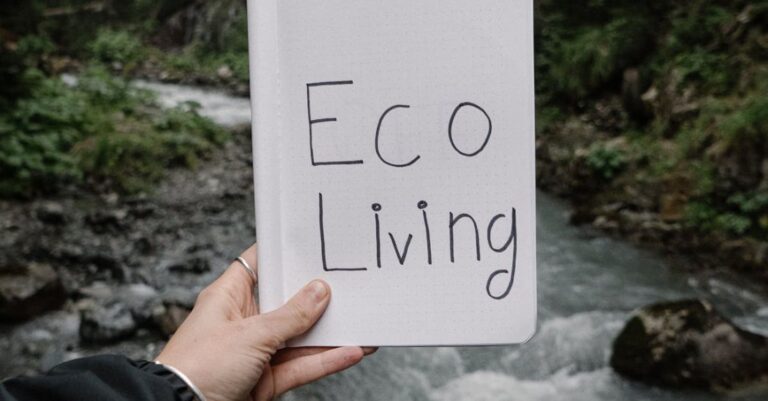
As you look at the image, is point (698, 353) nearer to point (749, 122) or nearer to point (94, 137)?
point (749, 122)

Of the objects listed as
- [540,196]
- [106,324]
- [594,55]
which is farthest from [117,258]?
[594,55]

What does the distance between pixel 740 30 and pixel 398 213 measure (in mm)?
4585

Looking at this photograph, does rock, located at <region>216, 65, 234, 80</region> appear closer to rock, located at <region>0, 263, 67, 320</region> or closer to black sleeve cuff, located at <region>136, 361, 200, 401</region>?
rock, located at <region>0, 263, 67, 320</region>

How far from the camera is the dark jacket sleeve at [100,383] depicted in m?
0.64

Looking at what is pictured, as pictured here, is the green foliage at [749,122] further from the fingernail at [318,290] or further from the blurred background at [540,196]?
the fingernail at [318,290]

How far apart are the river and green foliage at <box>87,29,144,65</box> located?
4.32 m

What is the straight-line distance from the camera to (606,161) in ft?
15.0

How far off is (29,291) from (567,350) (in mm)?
2513

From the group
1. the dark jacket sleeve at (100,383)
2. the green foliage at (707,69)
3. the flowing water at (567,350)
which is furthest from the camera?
the green foliage at (707,69)

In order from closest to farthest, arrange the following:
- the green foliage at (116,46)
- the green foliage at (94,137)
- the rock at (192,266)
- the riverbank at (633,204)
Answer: the riverbank at (633,204)
the rock at (192,266)
the green foliage at (94,137)
the green foliage at (116,46)

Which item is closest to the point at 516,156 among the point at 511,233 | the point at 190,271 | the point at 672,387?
the point at 511,233

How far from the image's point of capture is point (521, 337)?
68cm

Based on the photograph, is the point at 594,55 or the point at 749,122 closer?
the point at 749,122

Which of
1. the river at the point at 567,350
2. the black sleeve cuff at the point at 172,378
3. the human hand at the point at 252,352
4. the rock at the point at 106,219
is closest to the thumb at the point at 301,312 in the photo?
the human hand at the point at 252,352
